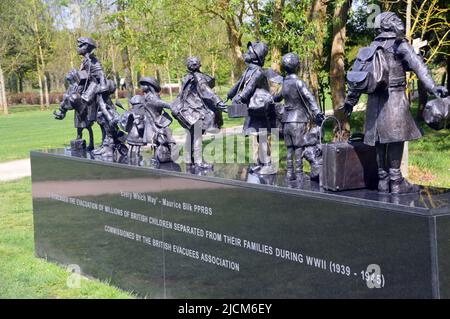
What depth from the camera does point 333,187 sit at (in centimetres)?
513

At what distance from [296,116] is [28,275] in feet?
13.6

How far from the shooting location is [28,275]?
26.4 ft

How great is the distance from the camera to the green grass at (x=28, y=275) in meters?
7.33

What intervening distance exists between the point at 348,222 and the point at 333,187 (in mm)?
419

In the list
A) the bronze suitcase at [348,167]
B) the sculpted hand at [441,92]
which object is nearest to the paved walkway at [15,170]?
the bronze suitcase at [348,167]

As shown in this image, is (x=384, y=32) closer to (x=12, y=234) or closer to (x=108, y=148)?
(x=108, y=148)

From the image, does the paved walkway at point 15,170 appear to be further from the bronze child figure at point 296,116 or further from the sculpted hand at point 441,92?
the sculpted hand at point 441,92

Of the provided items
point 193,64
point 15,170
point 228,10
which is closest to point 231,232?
point 193,64

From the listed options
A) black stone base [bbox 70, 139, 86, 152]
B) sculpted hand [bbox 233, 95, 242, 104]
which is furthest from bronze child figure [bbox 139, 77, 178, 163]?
black stone base [bbox 70, 139, 86, 152]

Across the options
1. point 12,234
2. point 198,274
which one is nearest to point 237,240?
point 198,274

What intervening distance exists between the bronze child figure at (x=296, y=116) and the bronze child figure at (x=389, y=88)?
1.02 meters

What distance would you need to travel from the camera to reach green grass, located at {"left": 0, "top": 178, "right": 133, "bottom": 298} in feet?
24.1

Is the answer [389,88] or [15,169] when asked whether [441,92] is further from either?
[15,169]

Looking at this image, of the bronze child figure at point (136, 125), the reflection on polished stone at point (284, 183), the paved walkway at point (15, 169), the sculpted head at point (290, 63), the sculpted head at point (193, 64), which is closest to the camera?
the reflection on polished stone at point (284, 183)
